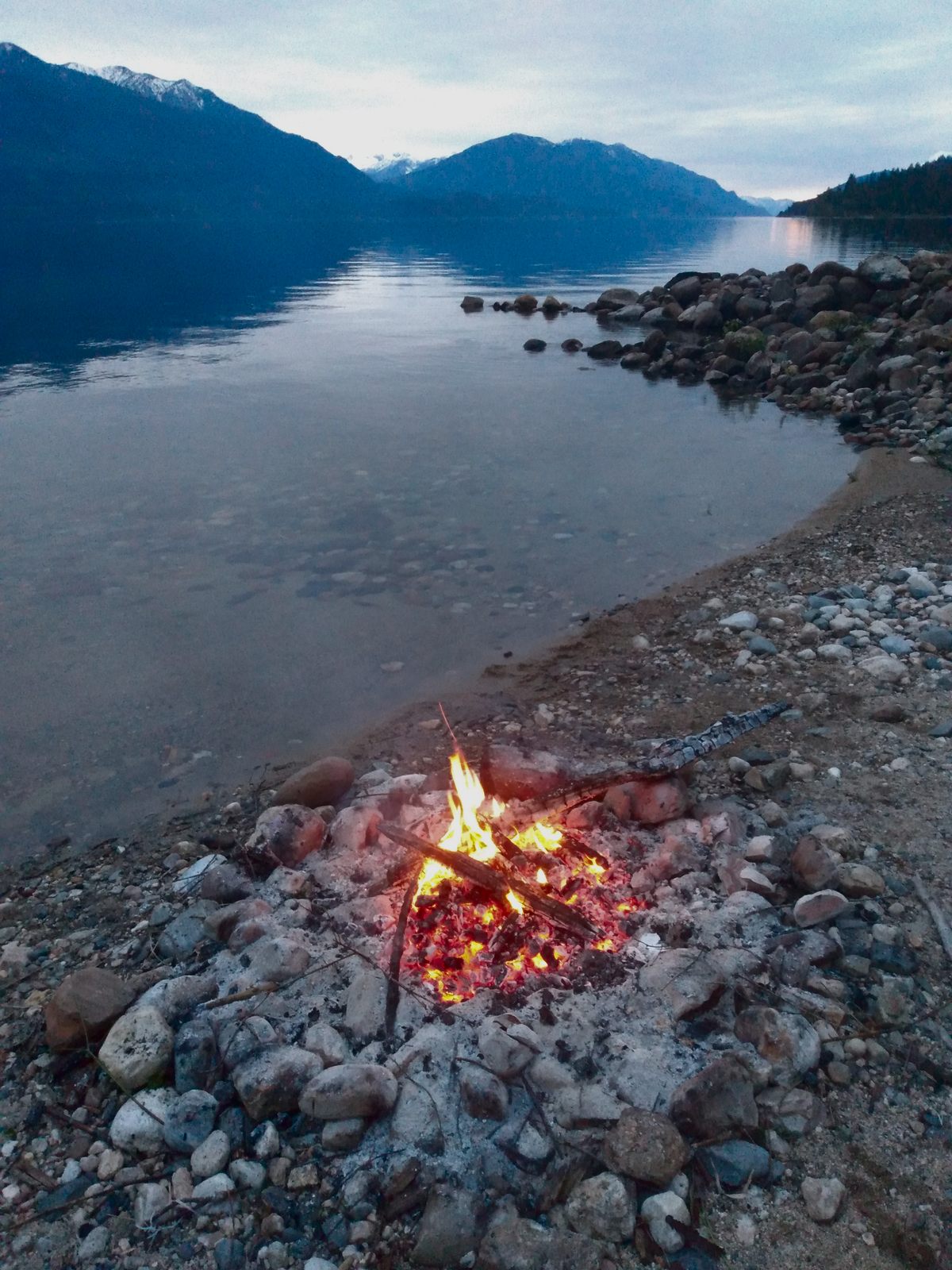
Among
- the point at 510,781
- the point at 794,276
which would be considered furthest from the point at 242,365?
the point at 510,781

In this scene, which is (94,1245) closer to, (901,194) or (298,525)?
(298,525)

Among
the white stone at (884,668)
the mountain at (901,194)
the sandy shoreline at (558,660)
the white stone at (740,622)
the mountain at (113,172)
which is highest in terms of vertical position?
the mountain at (113,172)

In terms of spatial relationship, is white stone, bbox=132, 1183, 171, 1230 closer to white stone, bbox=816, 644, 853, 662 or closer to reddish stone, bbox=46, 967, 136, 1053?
reddish stone, bbox=46, 967, 136, 1053

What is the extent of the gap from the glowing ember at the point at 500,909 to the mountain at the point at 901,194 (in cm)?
11829

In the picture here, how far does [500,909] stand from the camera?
14.7 ft

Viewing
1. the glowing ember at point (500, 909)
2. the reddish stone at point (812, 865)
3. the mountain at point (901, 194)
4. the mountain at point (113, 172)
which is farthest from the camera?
the mountain at point (113, 172)

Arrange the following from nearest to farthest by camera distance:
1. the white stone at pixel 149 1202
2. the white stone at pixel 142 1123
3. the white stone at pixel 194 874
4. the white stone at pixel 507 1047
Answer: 1. the white stone at pixel 149 1202
2. the white stone at pixel 142 1123
3. the white stone at pixel 507 1047
4. the white stone at pixel 194 874

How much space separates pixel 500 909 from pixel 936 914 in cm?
248

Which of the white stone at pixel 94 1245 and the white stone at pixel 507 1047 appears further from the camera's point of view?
the white stone at pixel 507 1047

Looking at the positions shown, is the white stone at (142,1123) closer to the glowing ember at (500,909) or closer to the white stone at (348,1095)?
the white stone at (348,1095)

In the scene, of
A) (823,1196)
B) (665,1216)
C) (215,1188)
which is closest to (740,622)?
(823,1196)

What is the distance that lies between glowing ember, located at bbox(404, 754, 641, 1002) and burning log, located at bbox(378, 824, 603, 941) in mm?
32

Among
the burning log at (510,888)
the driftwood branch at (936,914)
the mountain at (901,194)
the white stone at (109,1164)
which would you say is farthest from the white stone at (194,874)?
the mountain at (901,194)

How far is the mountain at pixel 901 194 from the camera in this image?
9681cm
